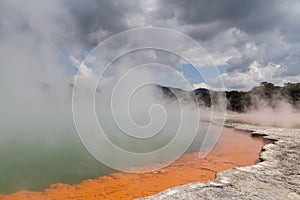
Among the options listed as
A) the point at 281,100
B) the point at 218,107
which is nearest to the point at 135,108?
the point at 218,107

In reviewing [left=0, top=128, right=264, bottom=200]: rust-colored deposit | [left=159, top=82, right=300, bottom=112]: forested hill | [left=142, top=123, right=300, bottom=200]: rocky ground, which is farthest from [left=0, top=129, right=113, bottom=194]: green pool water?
[left=159, top=82, right=300, bottom=112]: forested hill

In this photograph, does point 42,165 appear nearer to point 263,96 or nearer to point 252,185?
point 252,185

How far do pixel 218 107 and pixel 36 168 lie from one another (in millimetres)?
41470

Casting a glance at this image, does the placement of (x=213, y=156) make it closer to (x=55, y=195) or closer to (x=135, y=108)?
(x=55, y=195)

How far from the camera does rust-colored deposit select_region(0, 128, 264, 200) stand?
7000mm

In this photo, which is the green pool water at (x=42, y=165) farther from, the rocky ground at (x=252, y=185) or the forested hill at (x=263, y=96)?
the forested hill at (x=263, y=96)

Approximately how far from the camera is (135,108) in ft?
117

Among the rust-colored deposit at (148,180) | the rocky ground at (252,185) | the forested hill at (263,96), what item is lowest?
the rust-colored deposit at (148,180)

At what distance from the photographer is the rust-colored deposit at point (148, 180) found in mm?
7000

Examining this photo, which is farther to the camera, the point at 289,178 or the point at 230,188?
the point at 289,178

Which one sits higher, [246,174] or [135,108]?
[135,108]

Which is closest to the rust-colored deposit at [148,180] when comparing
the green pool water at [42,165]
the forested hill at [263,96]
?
the green pool water at [42,165]

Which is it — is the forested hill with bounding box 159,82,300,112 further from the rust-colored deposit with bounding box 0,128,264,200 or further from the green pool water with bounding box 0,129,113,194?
the rust-colored deposit with bounding box 0,128,264,200

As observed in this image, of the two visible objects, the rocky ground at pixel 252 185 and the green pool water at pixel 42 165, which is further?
the green pool water at pixel 42 165
